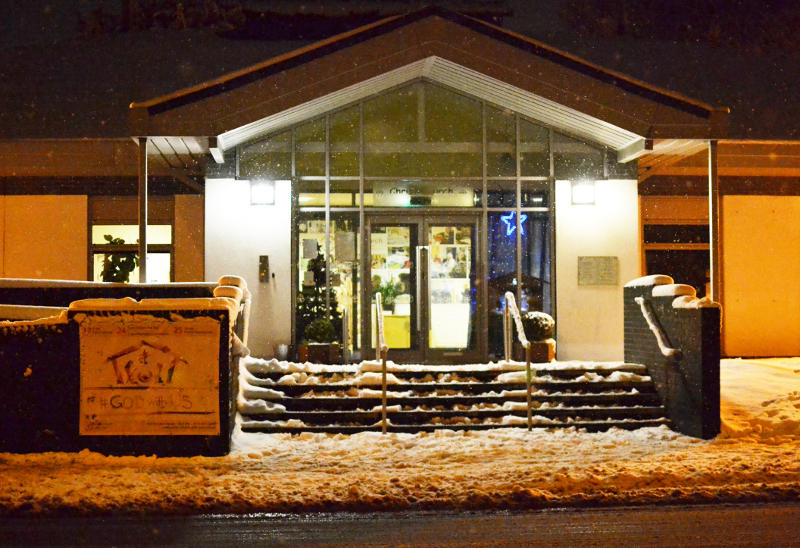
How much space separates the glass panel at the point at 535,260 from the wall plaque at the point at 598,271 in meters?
0.63

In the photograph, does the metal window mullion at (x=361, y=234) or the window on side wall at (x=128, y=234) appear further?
the window on side wall at (x=128, y=234)

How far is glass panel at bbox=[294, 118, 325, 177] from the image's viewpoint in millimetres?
15164

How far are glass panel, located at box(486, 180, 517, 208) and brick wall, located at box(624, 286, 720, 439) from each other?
3492mm

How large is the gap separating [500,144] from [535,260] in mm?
2211

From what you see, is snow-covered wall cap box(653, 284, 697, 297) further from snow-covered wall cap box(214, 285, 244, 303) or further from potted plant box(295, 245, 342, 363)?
snow-covered wall cap box(214, 285, 244, 303)

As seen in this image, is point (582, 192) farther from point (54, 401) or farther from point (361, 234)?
point (54, 401)

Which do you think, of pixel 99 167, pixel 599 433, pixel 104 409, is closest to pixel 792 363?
pixel 599 433

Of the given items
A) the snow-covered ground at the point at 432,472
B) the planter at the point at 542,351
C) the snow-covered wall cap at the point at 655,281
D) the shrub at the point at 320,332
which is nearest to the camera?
the snow-covered ground at the point at 432,472

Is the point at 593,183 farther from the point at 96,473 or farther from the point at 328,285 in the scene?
the point at 96,473

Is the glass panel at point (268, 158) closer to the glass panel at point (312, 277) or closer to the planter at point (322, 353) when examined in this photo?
the glass panel at point (312, 277)

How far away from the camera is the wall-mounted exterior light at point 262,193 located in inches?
589

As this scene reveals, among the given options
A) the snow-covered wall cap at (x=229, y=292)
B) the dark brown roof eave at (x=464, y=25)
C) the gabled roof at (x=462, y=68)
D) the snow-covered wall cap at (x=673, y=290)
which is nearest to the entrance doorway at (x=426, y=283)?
the gabled roof at (x=462, y=68)

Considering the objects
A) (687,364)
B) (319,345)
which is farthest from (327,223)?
(687,364)

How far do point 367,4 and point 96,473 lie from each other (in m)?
20.1
